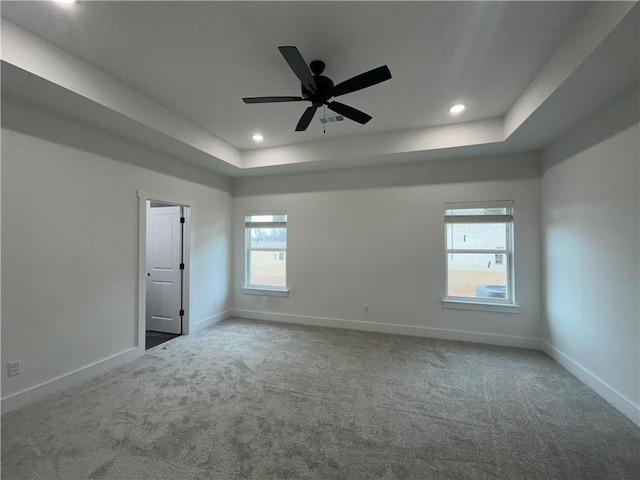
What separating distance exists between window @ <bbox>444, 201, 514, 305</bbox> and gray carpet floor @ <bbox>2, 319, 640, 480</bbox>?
0.93m

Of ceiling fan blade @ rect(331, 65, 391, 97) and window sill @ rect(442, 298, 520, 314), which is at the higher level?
ceiling fan blade @ rect(331, 65, 391, 97)

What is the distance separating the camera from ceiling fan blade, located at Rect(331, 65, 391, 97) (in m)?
1.83

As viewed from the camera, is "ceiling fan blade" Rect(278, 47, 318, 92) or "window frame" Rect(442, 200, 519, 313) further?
"window frame" Rect(442, 200, 519, 313)

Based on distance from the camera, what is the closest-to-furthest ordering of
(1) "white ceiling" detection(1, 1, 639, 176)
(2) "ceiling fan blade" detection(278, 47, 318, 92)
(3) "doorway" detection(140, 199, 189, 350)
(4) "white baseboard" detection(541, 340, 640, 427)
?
(2) "ceiling fan blade" detection(278, 47, 318, 92) < (1) "white ceiling" detection(1, 1, 639, 176) < (4) "white baseboard" detection(541, 340, 640, 427) < (3) "doorway" detection(140, 199, 189, 350)

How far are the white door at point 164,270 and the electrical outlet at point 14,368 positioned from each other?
1.89m

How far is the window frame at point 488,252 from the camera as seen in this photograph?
3.69 meters

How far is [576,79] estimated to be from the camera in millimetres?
2045

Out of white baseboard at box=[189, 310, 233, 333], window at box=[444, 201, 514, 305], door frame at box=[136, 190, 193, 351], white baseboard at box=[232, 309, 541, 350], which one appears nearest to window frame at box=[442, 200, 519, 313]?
window at box=[444, 201, 514, 305]

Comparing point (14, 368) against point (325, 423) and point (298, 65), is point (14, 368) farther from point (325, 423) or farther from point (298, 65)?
point (298, 65)

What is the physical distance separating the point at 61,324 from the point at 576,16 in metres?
4.90

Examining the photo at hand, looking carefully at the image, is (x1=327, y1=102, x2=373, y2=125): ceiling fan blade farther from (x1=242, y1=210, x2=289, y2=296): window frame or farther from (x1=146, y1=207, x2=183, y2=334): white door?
(x1=146, y1=207, x2=183, y2=334): white door

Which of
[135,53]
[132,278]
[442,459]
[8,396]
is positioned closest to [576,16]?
[442,459]

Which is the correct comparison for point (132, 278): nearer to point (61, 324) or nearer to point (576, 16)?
point (61, 324)

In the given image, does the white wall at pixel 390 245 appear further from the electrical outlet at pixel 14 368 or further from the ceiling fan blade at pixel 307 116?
the electrical outlet at pixel 14 368
